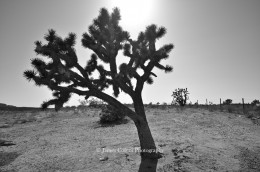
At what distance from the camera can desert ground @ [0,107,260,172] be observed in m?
6.68

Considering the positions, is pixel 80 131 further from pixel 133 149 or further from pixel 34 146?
pixel 133 149

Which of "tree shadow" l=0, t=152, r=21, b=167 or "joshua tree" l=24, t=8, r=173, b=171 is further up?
"joshua tree" l=24, t=8, r=173, b=171

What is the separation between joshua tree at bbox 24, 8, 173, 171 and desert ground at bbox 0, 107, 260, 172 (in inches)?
45.2

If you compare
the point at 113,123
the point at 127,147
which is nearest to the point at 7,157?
the point at 127,147

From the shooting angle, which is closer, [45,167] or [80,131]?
[45,167]

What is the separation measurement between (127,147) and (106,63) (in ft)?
12.4

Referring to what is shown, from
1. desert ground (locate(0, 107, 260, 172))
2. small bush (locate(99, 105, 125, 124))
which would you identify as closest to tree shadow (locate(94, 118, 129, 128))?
small bush (locate(99, 105, 125, 124))

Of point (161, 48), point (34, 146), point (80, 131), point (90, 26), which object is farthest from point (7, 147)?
point (161, 48)

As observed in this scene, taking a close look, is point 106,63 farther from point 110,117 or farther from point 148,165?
point 110,117

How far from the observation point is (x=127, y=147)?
8.64 m

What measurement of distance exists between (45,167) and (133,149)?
3.42 m

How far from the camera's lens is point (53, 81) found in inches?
296

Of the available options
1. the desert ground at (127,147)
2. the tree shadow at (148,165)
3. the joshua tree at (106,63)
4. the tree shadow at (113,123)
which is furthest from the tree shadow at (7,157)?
the tree shadow at (113,123)

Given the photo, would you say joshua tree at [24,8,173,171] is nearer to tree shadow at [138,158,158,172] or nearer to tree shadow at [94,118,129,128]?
tree shadow at [138,158,158,172]
